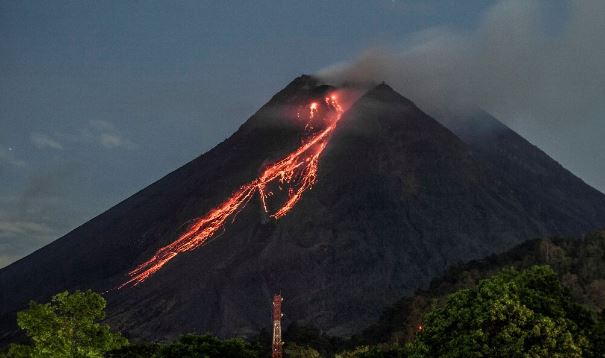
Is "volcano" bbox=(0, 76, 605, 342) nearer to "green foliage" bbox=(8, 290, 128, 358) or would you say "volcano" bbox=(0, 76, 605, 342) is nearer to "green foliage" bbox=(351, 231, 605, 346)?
"green foliage" bbox=(351, 231, 605, 346)

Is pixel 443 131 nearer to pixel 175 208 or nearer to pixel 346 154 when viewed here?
pixel 346 154

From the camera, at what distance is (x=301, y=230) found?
148250mm

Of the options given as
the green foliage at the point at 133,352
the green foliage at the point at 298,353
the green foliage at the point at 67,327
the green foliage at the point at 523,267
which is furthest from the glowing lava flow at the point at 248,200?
the green foliage at the point at 67,327

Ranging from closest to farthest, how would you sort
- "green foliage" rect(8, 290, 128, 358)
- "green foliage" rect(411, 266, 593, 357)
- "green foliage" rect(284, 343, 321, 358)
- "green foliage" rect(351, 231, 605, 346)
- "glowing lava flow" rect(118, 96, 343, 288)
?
"green foliage" rect(411, 266, 593, 357), "green foliage" rect(8, 290, 128, 358), "green foliage" rect(284, 343, 321, 358), "green foliage" rect(351, 231, 605, 346), "glowing lava flow" rect(118, 96, 343, 288)

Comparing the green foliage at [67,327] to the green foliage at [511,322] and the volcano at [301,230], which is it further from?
the volcano at [301,230]

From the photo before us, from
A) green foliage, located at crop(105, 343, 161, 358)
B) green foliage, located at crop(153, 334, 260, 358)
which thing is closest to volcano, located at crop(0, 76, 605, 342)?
green foliage, located at crop(105, 343, 161, 358)

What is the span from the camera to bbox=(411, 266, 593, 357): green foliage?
22672 mm

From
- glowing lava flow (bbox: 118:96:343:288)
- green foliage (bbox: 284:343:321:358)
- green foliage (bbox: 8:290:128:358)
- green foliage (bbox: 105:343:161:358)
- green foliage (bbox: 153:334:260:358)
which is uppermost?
glowing lava flow (bbox: 118:96:343:288)

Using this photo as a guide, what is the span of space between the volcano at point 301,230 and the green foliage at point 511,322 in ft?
312

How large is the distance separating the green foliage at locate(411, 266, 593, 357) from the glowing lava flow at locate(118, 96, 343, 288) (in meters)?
123

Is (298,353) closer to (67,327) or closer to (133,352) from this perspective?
(133,352)

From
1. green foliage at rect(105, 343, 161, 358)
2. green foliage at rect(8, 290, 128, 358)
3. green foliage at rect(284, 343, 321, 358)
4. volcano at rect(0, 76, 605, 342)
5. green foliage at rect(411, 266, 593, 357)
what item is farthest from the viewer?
volcano at rect(0, 76, 605, 342)

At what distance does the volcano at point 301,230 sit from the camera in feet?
423

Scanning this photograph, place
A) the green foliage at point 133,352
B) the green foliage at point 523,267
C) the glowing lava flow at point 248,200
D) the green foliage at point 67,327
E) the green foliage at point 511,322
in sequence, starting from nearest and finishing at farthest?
1. the green foliage at point 511,322
2. the green foliage at point 67,327
3. the green foliage at point 133,352
4. the green foliage at point 523,267
5. the glowing lava flow at point 248,200
